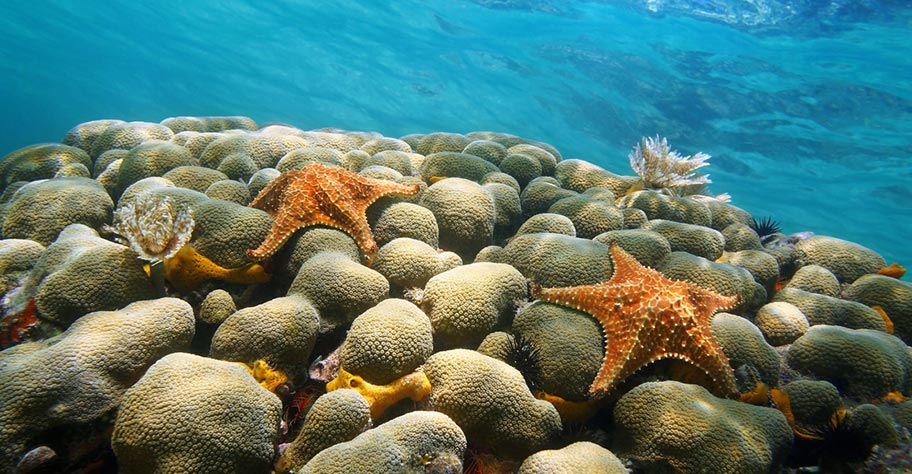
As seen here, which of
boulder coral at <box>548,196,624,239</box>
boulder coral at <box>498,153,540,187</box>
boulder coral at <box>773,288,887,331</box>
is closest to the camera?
boulder coral at <box>773,288,887,331</box>

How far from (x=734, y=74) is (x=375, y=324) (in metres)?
27.9

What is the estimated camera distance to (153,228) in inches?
122

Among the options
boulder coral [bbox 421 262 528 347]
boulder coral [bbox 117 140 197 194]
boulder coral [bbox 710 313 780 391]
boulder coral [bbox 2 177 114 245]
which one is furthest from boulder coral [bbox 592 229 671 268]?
boulder coral [bbox 2 177 114 245]

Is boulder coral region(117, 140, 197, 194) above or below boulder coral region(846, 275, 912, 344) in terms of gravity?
below

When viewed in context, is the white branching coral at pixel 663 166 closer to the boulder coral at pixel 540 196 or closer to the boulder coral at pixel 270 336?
the boulder coral at pixel 540 196

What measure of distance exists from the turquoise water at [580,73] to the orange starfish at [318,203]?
22244 mm

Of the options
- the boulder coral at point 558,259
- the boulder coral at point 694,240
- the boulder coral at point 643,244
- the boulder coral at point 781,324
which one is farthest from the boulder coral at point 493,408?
the boulder coral at point 694,240

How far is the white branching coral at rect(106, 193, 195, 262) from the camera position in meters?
3.06

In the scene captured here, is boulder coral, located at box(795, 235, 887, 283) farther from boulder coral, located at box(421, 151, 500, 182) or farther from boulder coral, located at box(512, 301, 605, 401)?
boulder coral, located at box(421, 151, 500, 182)

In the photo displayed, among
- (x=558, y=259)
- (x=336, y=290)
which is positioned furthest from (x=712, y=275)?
(x=336, y=290)

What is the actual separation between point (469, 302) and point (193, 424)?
5.97ft

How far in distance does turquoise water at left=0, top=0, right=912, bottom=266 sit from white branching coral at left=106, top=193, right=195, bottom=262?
2357 cm

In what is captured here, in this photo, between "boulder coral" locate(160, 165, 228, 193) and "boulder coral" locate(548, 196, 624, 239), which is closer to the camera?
"boulder coral" locate(160, 165, 228, 193)

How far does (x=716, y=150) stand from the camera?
94.8 feet
